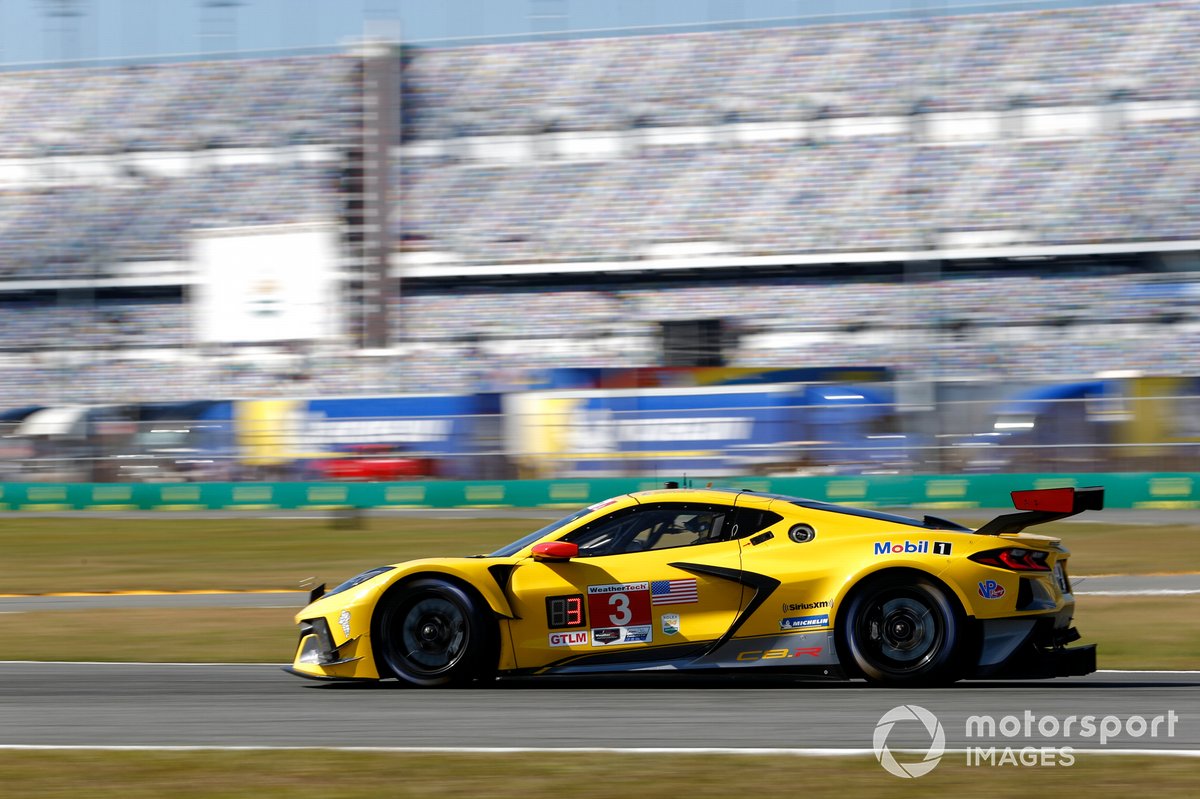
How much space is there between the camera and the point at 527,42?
38.1m

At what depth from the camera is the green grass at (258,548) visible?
1548cm

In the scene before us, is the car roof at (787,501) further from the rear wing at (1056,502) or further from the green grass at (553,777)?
the green grass at (553,777)

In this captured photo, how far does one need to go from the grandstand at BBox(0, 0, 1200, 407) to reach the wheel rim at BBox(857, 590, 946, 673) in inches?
834

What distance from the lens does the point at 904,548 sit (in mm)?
7082

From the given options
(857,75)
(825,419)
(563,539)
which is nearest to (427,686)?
(563,539)

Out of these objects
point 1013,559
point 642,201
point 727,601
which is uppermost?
point 642,201

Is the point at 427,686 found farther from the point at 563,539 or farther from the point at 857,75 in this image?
the point at 857,75

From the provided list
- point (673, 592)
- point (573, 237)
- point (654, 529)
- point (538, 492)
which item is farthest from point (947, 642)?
point (573, 237)

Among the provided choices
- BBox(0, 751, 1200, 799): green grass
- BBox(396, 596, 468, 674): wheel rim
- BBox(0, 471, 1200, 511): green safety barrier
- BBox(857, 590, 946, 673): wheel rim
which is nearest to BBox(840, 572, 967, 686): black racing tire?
BBox(857, 590, 946, 673): wheel rim

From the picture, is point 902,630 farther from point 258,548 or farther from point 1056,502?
point 258,548

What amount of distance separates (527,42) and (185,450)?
681 inches

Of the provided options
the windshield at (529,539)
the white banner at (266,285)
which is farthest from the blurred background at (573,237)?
the windshield at (529,539)

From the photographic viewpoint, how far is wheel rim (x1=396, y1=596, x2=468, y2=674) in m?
7.32

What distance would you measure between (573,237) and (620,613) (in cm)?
2726
